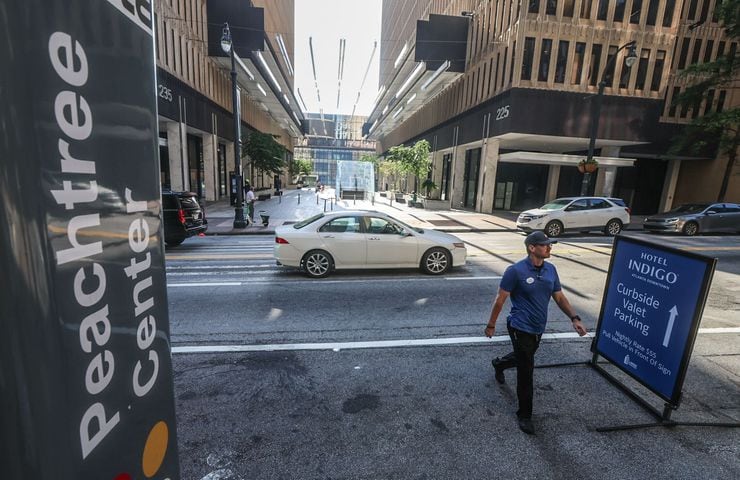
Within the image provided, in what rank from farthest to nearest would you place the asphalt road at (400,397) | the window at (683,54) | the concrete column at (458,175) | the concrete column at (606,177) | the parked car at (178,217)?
the concrete column at (458,175), the concrete column at (606,177), the window at (683,54), the parked car at (178,217), the asphalt road at (400,397)

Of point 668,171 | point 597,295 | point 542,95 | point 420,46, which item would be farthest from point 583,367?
point 668,171

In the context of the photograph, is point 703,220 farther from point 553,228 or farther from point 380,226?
point 380,226

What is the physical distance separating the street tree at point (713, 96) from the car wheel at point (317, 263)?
83.9 feet

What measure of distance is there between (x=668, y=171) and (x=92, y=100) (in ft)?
126

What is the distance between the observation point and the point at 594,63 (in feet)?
76.1

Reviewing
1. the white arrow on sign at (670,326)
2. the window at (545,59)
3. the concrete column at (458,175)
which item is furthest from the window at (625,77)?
the white arrow on sign at (670,326)

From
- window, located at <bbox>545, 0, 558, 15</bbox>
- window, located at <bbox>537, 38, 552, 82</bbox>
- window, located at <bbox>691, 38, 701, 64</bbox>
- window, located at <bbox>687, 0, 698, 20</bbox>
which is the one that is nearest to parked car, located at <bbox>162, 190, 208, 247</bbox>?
window, located at <bbox>537, 38, 552, 82</bbox>

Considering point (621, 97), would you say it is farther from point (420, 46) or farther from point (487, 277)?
point (487, 277)

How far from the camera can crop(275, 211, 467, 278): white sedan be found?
338 inches

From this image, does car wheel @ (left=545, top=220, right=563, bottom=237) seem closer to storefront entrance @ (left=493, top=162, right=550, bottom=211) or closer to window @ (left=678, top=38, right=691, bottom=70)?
storefront entrance @ (left=493, top=162, right=550, bottom=211)

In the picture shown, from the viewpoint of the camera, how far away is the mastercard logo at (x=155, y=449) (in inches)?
53.6

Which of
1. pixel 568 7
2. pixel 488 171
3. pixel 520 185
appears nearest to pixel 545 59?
pixel 568 7

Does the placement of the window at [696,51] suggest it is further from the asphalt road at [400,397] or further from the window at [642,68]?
the asphalt road at [400,397]

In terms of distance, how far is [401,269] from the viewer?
9523 millimetres
